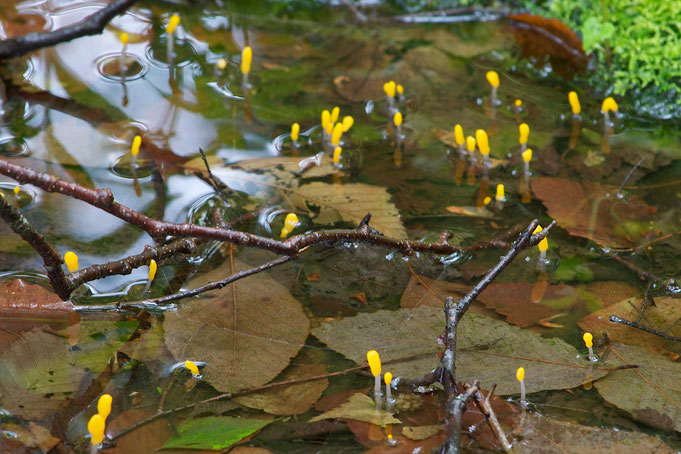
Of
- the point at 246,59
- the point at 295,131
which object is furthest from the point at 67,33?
the point at 295,131

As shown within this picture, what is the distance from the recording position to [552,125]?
13.4ft

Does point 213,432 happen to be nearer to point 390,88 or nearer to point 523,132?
point 523,132

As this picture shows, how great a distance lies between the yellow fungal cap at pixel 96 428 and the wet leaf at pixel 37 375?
1.11 ft

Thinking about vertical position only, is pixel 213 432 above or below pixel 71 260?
below

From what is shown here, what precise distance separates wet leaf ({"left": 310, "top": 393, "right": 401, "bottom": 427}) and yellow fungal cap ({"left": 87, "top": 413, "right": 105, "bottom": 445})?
704mm

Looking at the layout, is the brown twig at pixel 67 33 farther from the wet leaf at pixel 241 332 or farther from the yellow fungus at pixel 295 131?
the wet leaf at pixel 241 332

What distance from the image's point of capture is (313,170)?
3676 mm

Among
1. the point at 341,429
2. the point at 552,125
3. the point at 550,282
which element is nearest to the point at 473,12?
the point at 552,125

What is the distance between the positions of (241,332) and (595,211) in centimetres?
193

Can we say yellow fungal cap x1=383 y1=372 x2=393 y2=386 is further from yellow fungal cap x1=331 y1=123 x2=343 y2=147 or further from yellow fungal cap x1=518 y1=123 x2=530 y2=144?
yellow fungal cap x1=518 y1=123 x2=530 y2=144

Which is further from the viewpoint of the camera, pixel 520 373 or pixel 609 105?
pixel 609 105

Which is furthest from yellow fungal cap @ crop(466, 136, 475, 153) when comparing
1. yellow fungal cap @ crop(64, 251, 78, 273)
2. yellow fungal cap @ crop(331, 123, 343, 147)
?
yellow fungal cap @ crop(64, 251, 78, 273)

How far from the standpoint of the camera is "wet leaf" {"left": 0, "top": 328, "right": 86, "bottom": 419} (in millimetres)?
2273

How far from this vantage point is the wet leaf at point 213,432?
219cm
